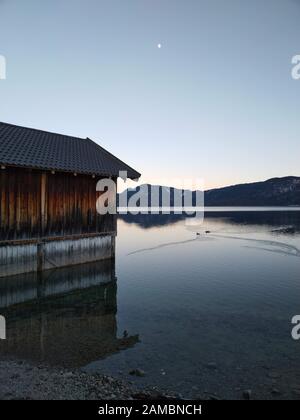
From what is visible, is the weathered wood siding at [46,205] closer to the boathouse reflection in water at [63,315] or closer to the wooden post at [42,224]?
the wooden post at [42,224]

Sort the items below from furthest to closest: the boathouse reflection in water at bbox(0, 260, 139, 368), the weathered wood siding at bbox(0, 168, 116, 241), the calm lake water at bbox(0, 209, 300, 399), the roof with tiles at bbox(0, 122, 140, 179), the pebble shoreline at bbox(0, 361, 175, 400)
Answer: the roof with tiles at bbox(0, 122, 140, 179), the weathered wood siding at bbox(0, 168, 116, 241), the boathouse reflection in water at bbox(0, 260, 139, 368), the calm lake water at bbox(0, 209, 300, 399), the pebble shoreline at bbox(0, 361, 175, 400)

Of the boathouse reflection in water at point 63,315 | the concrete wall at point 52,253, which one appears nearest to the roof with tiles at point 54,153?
the concrete wall at point 52,253

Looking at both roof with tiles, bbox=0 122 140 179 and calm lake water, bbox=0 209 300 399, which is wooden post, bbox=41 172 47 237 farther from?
calm lake water, bbox=0 209 300 399

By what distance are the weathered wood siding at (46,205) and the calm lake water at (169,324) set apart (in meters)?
2.72

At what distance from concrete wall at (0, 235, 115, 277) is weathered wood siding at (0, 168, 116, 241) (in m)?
0.55

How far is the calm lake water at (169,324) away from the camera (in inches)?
341

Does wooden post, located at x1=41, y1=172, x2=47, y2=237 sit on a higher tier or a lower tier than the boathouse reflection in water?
higher

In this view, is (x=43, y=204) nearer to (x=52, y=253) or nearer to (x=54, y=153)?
(x=52, y=253)

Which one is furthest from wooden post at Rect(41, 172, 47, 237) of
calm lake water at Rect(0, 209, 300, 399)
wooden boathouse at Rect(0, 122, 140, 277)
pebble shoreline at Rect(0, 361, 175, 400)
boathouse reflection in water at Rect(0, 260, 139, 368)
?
pebble shoreline at Rect(0, 361, 175, 400)

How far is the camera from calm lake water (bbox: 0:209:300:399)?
8.67 meters

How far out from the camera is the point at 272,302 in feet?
52.2

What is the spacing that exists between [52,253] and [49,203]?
10.3ft
